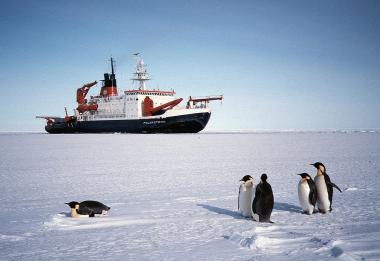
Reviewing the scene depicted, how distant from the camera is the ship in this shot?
4184 cm

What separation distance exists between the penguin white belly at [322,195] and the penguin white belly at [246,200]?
107 cm

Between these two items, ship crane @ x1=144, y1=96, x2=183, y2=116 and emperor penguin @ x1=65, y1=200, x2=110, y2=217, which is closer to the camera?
emperor penguin @ x1=65, y1=200, x2=110, y2=217

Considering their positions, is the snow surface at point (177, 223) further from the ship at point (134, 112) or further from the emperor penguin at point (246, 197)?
the ship at point (134, 112)

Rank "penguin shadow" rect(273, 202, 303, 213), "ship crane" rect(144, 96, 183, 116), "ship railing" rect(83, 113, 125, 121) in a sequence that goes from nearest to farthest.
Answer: "penguin shadow" rect(273, 202, 303, 213)
"ship crane" rect(144, 96, 183, 116)
"ship railing" rect(83, 113, 125, 121)

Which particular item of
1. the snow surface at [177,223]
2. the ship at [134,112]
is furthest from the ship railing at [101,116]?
the snow surface at [177,223]

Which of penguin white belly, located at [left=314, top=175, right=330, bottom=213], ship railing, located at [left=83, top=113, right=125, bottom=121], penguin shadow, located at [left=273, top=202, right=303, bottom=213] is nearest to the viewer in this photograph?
penguin white belly, located at [left=314, top=175, right=330, bottom=213]

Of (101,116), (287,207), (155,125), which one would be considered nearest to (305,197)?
(287,207)

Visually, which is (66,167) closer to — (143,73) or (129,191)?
(129,191)

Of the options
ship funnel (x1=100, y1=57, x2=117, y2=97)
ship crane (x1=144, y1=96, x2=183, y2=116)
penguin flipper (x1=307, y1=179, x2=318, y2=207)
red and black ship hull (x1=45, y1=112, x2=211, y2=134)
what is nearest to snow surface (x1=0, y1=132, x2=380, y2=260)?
penguin flipper (x1=307, y1=179, x2=318, y2=207)

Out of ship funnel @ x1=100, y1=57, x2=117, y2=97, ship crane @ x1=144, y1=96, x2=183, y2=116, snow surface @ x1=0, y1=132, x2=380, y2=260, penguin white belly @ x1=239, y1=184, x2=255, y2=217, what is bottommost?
snow surface @ x1=0, y1=132, x2=380, y2=260

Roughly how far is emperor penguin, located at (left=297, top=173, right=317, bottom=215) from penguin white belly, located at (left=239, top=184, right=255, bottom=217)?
0.80 m

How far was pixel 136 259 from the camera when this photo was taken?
3350mm

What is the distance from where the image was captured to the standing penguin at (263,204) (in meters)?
4.72

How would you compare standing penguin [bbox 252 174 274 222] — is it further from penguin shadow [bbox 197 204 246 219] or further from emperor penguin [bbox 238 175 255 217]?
penguin shadow [bbox 197 204 246 219]
